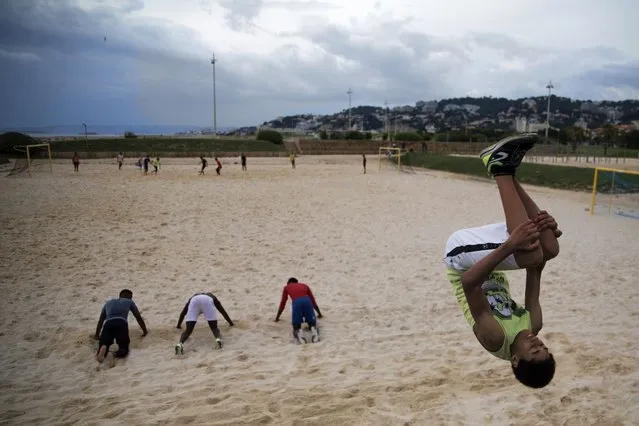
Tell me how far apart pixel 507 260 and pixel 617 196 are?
27.2 meters

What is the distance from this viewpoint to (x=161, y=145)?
5606cm

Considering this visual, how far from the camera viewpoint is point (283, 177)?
31344mm

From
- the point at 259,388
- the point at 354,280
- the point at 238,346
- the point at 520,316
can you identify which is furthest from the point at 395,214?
the point at 520,316

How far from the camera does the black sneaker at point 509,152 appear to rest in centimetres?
304

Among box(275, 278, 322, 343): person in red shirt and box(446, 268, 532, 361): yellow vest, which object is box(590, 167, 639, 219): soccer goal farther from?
box(446, 268, 532, 361): yellow vest

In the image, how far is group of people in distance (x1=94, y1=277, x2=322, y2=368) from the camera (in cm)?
630

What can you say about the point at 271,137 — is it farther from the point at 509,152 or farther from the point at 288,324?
the point at 509,152

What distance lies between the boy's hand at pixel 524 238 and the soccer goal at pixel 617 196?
19.8 m

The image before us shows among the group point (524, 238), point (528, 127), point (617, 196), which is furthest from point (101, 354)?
point (617, 196)

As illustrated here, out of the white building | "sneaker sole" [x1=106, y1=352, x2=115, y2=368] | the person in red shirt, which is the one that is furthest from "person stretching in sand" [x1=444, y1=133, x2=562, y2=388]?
the white building

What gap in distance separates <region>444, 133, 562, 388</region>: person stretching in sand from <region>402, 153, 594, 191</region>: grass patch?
1145 inches

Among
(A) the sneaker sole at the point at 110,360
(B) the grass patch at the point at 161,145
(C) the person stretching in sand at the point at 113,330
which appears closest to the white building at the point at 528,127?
(C) the person stretching in sand at the point at 113,330

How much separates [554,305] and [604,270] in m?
3.31

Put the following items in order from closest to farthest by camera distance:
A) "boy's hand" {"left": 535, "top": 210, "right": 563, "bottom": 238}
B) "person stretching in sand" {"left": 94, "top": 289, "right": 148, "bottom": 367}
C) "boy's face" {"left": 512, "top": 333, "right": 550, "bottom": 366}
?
"boy's hand" {"left": 535, "top": 210, "right": 563, "bottom": 238}
"boy's face" {"left": 512, "top": 333, "right": 550, "bottom": 366}
"person stretching in sand" {"left": 94, "top": 289, "right": 148, "bottom": 367}
